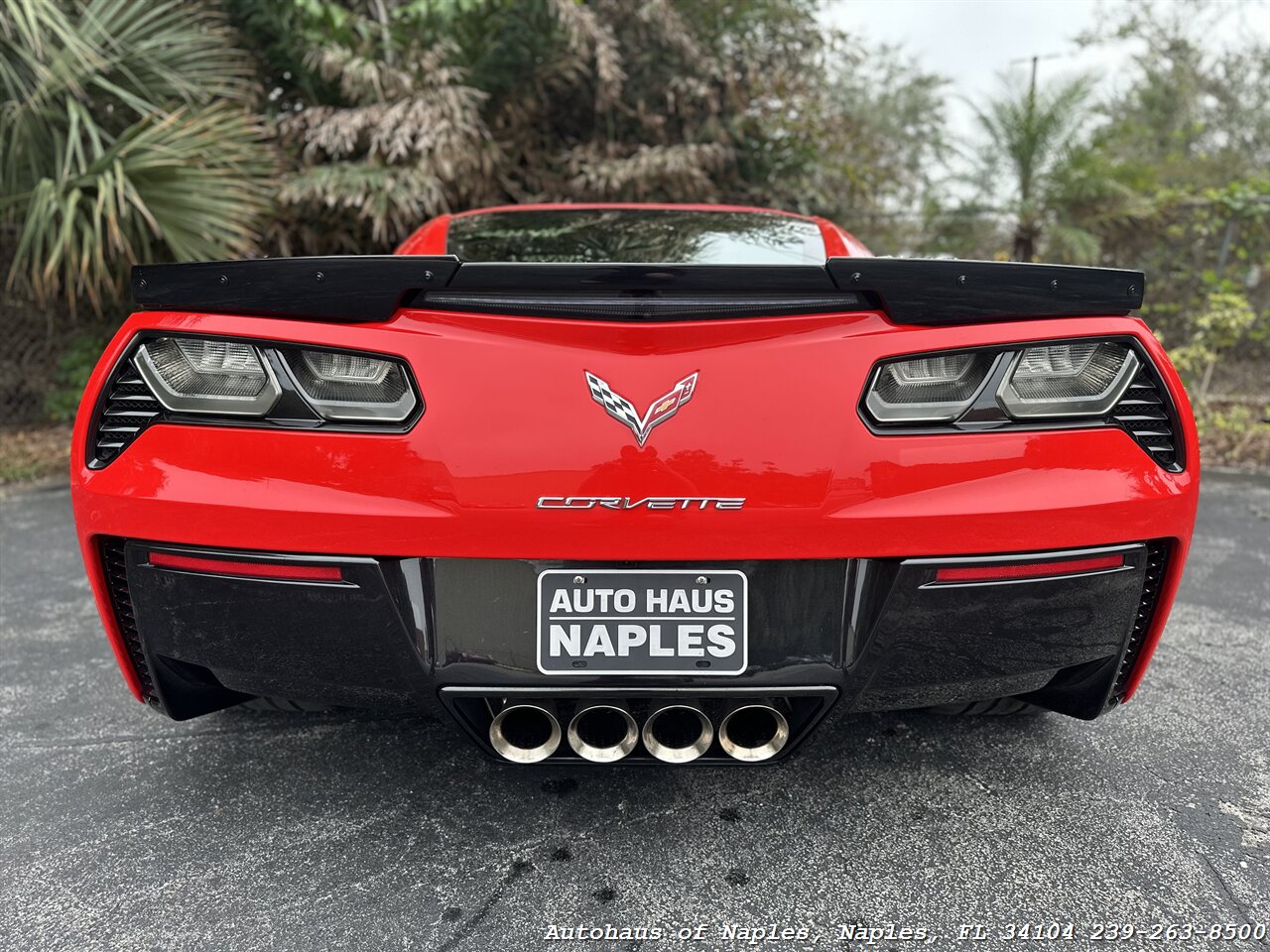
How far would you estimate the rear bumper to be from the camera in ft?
4.19

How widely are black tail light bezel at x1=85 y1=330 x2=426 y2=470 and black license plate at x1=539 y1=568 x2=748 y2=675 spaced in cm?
36

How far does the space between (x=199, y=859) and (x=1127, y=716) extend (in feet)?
6.54

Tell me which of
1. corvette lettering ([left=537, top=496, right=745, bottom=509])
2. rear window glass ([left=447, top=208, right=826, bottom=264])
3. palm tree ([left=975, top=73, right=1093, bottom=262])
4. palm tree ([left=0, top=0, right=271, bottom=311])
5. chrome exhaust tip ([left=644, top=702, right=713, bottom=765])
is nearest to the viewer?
corvette lettering ([left=537, top=496, right=745, bottom=509])

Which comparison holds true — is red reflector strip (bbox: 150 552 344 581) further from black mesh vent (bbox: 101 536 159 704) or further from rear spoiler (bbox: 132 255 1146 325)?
rear spoiler (bbox: 132 255 1146 325)

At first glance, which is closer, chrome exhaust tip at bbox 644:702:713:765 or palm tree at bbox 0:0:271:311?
chrome exhaust tip at bbox 644:702:713:765

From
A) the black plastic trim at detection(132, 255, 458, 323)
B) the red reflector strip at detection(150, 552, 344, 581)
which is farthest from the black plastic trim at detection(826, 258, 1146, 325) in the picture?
the red reflector strip at detection(150, 552, 344, 581)

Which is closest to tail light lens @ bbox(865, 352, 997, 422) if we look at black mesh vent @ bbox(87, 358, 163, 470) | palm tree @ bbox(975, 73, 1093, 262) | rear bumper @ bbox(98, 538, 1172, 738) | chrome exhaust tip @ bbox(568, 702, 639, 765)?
rear bumper @ bbox(98, 538, 1172, 738)

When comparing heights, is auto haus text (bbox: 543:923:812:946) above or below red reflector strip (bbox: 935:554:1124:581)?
below

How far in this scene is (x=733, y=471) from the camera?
48.2 inches

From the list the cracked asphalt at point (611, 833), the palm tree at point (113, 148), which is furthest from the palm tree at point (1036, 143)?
the cracked asphalt at point (611, 833)

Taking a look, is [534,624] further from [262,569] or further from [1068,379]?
[1068,379]

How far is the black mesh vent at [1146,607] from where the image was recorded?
138 cm

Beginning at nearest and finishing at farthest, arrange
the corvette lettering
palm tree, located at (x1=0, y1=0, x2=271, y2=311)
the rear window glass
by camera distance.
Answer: the corvette lettering < the rear window glass < palm tree, located at (x1=0, y1=0, x2=271, y2=311)

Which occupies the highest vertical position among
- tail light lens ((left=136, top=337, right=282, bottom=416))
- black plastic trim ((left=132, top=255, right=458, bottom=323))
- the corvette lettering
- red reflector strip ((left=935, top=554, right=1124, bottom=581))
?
black plastic trim ((left=132, top=255, right=458, bottom=323))
